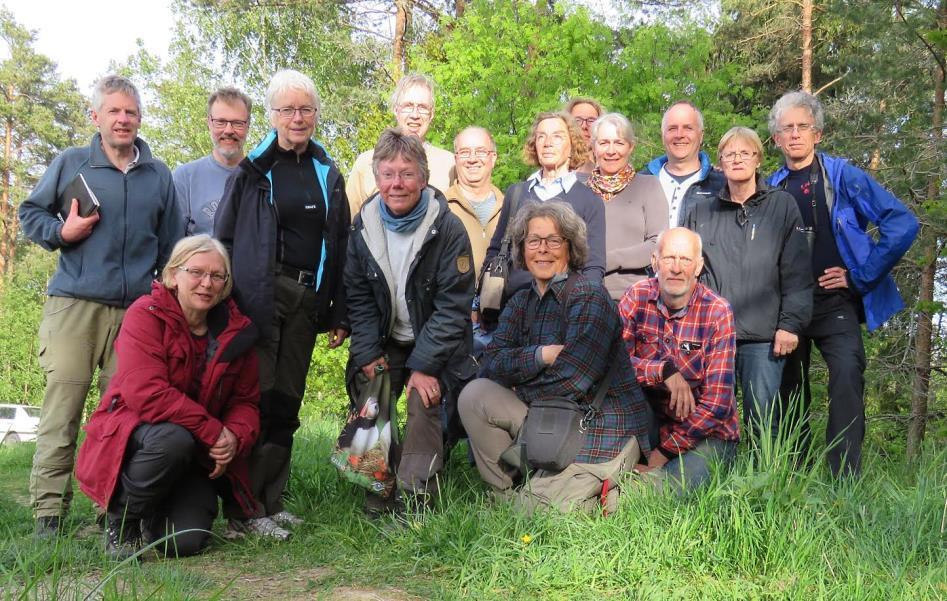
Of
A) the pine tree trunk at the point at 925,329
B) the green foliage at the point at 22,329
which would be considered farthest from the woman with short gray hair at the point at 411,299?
the green foliage at the point at 22,329

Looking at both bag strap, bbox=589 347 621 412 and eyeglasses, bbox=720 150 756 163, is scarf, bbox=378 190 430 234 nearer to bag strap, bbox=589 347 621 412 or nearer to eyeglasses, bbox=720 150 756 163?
bag strap, bbox=589 347 621 412

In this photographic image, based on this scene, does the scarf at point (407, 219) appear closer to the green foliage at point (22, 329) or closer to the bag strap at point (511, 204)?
the bag strap at point (511, 204)

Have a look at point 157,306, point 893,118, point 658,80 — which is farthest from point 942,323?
point 157,306

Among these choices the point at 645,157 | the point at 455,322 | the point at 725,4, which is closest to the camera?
the point at 455,322

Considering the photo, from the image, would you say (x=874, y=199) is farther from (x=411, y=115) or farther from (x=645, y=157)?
(x=645, y=157)

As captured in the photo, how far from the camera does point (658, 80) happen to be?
1548cm

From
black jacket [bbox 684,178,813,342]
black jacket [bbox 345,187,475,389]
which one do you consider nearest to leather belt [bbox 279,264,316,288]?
black jacket [bbox 345,187,475,389]

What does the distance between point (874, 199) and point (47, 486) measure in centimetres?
464

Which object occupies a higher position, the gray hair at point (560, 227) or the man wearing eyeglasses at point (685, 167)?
the man wearing eyeglasses at point (685, 167)

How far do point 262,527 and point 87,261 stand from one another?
165cm

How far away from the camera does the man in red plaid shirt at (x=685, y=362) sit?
412cm

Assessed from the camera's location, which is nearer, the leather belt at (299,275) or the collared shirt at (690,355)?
the collared shirt at (690,355)

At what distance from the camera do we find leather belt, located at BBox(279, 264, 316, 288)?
441 centimetres

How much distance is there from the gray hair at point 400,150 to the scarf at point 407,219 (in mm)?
134
